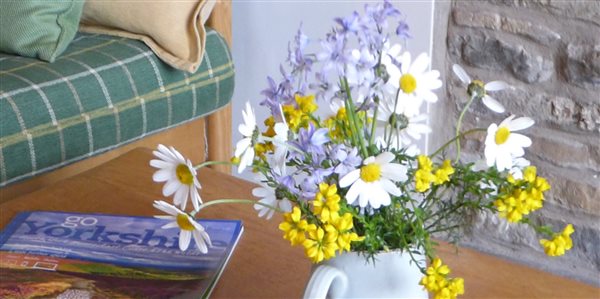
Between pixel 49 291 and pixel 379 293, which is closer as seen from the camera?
pixel 379 293

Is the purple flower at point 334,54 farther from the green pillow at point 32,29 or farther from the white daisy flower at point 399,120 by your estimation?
the green pillow at point 32,29

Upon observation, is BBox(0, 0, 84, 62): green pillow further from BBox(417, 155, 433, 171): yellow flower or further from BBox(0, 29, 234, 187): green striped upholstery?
A: BBox(417, 155, 433, 171): yellow flower

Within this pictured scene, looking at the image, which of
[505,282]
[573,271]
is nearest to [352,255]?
[505,282]

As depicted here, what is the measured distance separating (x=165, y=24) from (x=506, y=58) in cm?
69

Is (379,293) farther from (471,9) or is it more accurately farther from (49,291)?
(471,9)

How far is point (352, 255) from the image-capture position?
66cm

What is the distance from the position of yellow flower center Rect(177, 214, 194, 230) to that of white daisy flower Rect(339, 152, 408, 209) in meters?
0.14

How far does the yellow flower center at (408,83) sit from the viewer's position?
2.01ft

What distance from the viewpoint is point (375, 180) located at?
1.95ft

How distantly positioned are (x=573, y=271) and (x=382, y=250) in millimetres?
1132

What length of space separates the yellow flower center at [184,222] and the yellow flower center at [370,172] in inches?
6.1

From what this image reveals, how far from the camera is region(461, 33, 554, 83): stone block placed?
5.32ft

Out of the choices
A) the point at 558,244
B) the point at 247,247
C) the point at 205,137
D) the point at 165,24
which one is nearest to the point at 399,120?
the point at 558,244

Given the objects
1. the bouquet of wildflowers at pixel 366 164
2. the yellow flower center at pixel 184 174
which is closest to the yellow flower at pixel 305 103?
the bouquet of wildflowers at pixel 366 164
